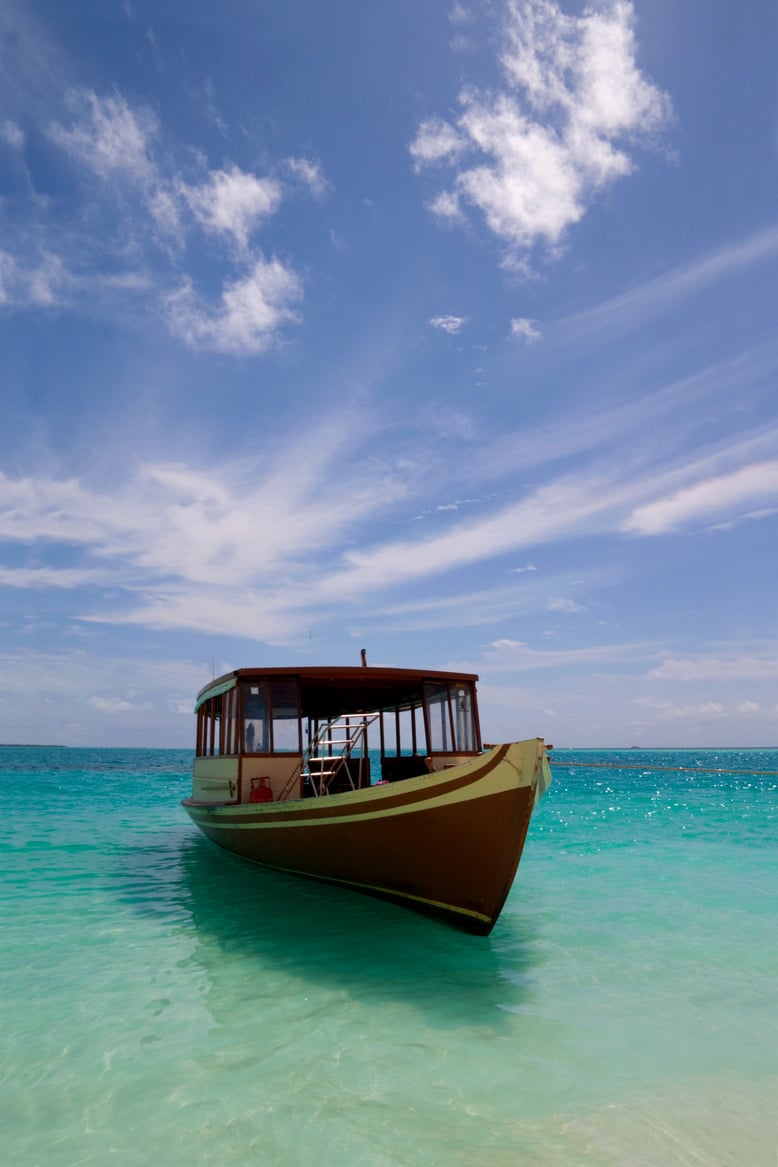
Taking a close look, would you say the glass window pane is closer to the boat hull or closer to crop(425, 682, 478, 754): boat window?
crop(425, 682, 478, 754): boat window

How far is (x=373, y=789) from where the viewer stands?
870cm

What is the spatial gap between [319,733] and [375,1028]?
716 centimetres

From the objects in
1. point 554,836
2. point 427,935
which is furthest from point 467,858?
point 554,836

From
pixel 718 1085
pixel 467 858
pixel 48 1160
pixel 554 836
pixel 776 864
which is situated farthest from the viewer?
pixel 554 836

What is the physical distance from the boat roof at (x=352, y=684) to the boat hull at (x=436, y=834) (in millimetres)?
2186

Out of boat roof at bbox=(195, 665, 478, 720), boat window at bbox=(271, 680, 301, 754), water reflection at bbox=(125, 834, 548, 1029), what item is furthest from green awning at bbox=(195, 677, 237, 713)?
water reflection at bbox=(125, 834, 548, 1029)

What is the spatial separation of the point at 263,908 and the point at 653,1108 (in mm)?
6653

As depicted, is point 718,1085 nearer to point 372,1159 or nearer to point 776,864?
point 372,1159

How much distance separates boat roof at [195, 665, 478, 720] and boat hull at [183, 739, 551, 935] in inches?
86.1

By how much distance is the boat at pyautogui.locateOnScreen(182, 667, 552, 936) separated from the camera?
7.98 metres

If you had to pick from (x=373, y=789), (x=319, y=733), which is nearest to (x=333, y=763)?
(x=319, y=733)

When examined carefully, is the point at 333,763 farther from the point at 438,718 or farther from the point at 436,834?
the point at 436,834

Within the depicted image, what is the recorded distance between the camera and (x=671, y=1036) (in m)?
6.36

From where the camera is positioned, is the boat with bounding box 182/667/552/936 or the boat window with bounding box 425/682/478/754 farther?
the boat window with bounding box 425/682/478/754
